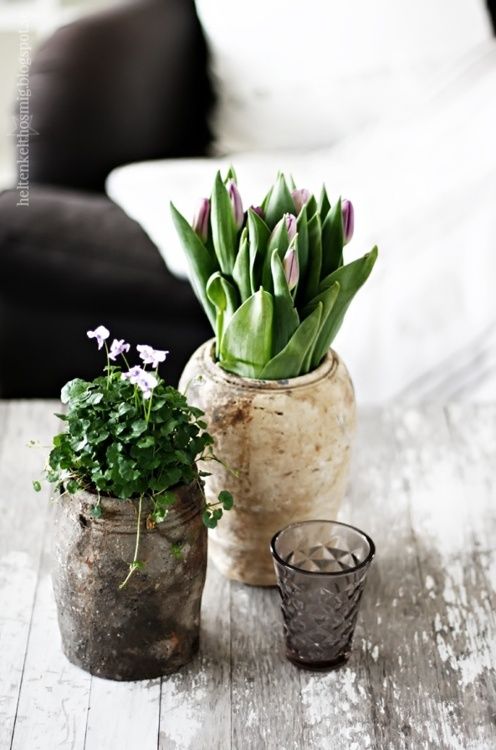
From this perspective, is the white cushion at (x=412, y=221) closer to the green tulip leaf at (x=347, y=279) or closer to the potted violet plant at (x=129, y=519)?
the green tulip leaf at (x=347, y=279)

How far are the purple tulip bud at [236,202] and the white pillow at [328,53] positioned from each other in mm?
1060

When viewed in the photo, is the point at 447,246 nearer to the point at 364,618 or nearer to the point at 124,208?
the point at 124,208

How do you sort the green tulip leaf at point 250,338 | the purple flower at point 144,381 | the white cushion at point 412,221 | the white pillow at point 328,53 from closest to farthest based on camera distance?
the purple flower at point 144,381 < the green tulip leaf at point 250,338 < the white cushion at point 412,221 < the white pillow at point 328,53

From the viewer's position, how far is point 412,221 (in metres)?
1.99

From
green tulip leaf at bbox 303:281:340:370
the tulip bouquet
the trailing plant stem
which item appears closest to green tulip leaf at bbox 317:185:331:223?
the tulip bouquet

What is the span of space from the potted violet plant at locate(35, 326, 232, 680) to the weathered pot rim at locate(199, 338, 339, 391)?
70 millimetres

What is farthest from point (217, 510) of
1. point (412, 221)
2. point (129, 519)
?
point (412, 221)

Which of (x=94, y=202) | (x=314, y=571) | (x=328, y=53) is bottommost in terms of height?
(x=94, y=202)

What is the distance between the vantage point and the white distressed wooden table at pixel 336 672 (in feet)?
3.64

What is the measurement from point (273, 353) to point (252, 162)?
1.02 m

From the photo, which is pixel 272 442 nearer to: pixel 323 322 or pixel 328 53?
pixel 323 322

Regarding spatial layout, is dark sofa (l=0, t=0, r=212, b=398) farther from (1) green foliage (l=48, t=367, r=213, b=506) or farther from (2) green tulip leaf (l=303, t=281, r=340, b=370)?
(1) green foliage (l=48, t=367, r=213, b=506)

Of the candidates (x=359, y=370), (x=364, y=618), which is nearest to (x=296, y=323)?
(x=364, y=618)

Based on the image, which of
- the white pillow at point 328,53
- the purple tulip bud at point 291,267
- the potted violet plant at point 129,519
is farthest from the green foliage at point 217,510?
the white pillow at point 328,53
